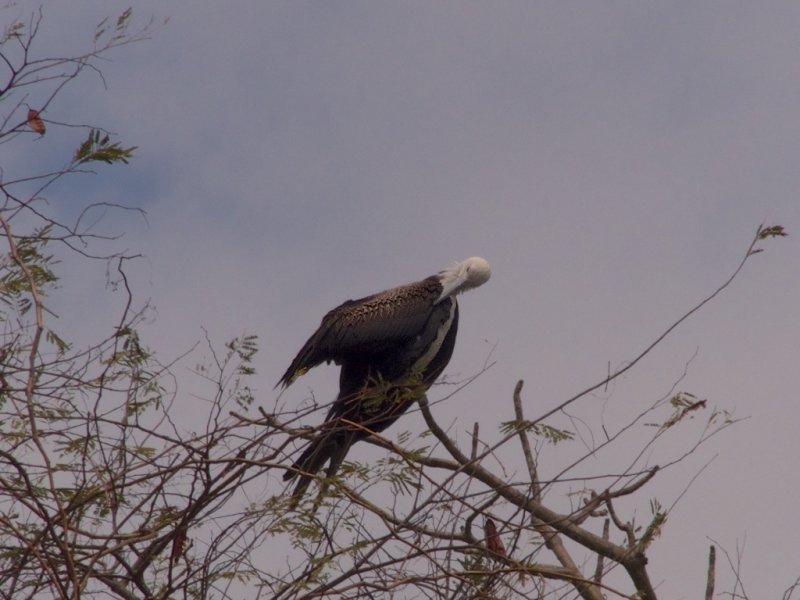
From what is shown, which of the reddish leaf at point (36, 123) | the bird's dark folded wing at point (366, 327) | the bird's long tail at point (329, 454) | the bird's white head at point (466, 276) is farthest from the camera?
the bird's white head at point (466, 276)

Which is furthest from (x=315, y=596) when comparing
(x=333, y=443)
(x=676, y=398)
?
(x=333, y=443)

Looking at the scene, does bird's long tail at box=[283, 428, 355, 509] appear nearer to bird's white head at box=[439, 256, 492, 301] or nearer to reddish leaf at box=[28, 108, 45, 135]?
bird's white head at box=[439, 256, 492, 301]

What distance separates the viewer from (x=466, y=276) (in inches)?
375

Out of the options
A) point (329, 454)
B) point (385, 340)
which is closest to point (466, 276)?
point (385, 340)

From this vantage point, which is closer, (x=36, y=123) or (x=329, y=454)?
(x=36, y=123)

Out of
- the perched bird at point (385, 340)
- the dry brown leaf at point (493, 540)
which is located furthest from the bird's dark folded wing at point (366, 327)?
the dry brown leaf at point (493, 540)

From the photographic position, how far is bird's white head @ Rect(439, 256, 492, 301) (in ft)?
31.1

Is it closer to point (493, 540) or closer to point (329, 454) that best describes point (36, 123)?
point (493, 540)

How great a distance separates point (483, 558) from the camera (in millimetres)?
5758

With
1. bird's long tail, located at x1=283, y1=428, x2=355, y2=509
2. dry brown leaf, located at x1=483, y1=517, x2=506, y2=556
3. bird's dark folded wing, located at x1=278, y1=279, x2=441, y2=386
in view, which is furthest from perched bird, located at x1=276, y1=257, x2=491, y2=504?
dry brown leaf, located at x1=483, y1=517, x2=506, y2=556

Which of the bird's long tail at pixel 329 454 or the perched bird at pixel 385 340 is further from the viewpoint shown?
the perched bird at pixel 385 340

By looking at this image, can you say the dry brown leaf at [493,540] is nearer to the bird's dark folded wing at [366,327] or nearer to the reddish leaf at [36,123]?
the reddish leaf at [36,123]

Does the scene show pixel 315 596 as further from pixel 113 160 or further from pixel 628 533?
pixel 628 533

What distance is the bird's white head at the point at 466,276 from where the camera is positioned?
9.48 m
